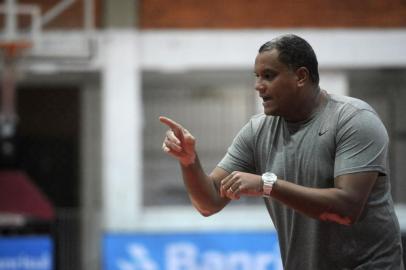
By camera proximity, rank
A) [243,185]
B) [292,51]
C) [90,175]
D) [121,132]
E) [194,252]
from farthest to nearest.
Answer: [90,175] → [121,132] → [194,252] → [292,51] → [243,185]

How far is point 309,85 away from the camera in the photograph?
10.3ft

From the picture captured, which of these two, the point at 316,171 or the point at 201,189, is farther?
the point at 201,189

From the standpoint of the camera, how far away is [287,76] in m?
3.10

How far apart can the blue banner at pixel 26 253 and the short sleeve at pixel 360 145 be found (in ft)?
23.0

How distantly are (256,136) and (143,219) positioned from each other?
7.46 meters

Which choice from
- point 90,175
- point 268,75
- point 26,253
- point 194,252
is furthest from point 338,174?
point 90,175

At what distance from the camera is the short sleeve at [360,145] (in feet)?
9.70

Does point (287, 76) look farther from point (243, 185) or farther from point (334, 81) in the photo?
point (334, 81)

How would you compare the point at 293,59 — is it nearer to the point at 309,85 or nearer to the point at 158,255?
the point at 309,85

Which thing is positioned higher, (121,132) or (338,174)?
(338,174)

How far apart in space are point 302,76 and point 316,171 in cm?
37

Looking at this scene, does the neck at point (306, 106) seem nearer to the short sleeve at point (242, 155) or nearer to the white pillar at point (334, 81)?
the short sleeve at point (242, 155)

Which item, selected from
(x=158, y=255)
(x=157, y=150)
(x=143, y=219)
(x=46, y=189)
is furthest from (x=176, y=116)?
(x=46, y=189)

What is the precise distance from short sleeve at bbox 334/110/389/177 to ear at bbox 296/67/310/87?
0.21 meters
